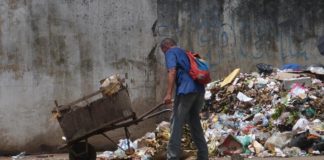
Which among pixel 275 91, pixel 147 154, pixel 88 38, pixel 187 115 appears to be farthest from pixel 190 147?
pixel 88 38

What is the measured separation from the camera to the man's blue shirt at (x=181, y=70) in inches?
318

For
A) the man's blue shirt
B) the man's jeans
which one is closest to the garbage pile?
the man's jeans

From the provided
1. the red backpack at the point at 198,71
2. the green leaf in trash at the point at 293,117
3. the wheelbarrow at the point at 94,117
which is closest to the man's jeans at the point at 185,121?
the red backpack at the point at 198,71

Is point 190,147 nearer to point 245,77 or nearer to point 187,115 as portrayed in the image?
point 187,115

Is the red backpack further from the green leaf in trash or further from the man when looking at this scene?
the green leaf in trash

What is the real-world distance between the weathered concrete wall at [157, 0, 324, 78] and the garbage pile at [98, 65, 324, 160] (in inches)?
15.3

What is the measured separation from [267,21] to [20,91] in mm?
4895

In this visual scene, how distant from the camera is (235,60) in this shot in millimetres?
12172

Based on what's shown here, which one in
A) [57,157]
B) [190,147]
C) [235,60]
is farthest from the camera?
[235,60]

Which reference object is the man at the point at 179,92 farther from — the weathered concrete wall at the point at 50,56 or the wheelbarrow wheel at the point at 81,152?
the weathered concrete wall at the point at 50,56

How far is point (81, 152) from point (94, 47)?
309 cm

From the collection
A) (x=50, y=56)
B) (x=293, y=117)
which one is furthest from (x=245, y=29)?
(x=50, y=56)

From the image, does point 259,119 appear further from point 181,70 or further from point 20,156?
point 20,156

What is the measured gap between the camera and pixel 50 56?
11648 millimetres
